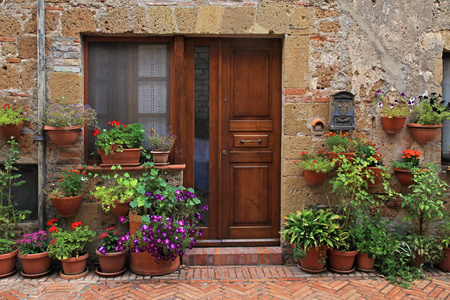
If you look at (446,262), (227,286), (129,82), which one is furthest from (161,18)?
(446,262)

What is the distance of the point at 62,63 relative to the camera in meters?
4.65

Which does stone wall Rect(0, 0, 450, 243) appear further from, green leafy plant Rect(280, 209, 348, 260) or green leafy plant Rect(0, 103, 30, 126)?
green leafy plant Rect(280, 209, 348, 260)

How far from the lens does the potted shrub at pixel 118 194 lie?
438 centimetres

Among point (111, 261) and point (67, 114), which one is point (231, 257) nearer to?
point (111, 261)

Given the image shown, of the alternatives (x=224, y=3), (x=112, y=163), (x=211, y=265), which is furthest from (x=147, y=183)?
(x=224, y=3)

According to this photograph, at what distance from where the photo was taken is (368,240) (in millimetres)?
4562

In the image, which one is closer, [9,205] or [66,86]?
[9,205]

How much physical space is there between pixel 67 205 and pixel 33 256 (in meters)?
0.60

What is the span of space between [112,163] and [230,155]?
1364 mm

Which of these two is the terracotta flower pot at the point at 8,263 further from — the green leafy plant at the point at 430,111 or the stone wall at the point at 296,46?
the green leafy plant at the point at 430,111

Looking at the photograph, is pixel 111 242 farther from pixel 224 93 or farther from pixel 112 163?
pixel 224 93

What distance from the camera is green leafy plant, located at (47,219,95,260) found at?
4270 mm

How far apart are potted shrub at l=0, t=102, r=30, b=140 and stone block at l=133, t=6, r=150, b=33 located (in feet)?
5.04

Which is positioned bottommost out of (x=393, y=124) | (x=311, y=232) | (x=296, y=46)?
(x=311, y=232)
